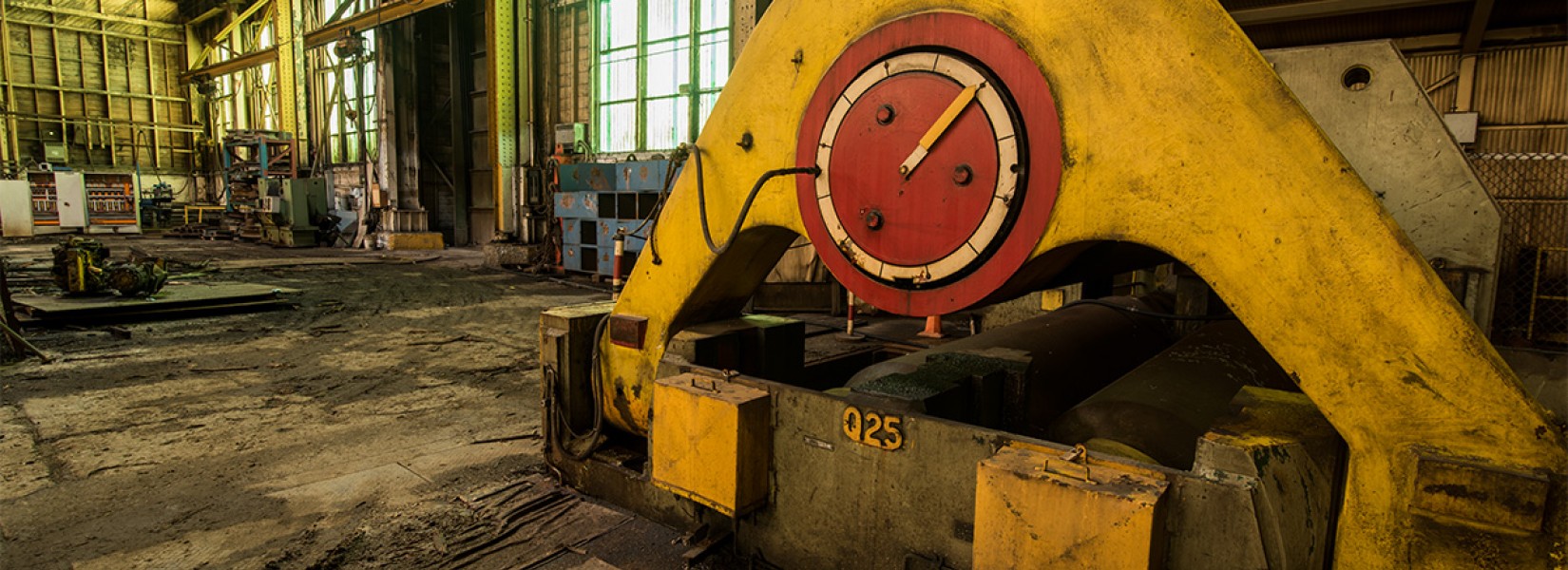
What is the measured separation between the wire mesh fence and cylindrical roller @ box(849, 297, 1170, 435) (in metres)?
6.14

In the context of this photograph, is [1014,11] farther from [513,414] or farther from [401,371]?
[401,371]

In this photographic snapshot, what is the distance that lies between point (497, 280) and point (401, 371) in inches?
247

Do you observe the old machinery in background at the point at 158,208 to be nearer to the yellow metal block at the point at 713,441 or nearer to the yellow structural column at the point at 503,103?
the yellow structural column at the point at 503,103

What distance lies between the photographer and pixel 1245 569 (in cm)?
141

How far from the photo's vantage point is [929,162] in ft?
5.94

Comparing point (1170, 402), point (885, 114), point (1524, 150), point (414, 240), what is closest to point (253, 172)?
point (414, 240)

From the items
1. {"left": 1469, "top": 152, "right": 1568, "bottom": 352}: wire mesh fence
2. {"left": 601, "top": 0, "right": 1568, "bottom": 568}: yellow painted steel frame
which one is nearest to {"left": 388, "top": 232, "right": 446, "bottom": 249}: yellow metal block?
{"left": 601, "top": 0, "right": 1568, "bottom": 568}: yellow painted steel frame

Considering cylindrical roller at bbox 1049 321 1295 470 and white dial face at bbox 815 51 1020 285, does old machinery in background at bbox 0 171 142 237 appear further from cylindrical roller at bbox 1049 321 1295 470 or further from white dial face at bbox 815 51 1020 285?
cylindrical roller at bbox 1049 321 1295 470

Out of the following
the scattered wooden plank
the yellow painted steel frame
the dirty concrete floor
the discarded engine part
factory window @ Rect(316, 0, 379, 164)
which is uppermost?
factory window @ Rect(316, 0, 379, 164)

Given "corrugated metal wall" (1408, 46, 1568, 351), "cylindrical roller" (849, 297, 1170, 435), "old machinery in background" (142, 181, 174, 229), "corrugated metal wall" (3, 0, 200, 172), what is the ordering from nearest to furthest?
1. "cylindrical roller" (849, 297, 1170, 435)
2. "corrugated metal wall" (1408, 46, 1568, 351)
3. "corrugated metal wall" (3, 0, 200, 172)
4. "old machinery in background" (142, 181, 174, 229)

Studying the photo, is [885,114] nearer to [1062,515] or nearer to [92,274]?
[1062,515]

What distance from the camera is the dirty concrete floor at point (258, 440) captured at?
270 centimetres

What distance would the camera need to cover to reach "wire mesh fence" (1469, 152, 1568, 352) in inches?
289

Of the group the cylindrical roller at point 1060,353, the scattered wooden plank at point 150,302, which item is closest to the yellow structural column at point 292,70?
the scattered wooden plank at point 150,302
